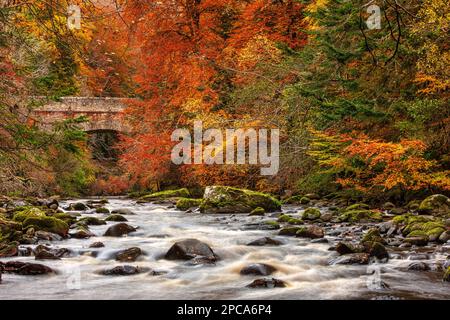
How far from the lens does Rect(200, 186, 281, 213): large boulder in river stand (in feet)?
45.5

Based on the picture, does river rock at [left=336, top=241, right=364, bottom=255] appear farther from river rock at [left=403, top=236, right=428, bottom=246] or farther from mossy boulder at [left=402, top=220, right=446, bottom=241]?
mossy boulder at [left=402, top=220, right=446, bottom=241]

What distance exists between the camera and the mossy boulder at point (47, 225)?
919 cm

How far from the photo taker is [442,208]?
10.2 meters

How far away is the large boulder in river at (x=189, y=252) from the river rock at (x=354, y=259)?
71.3 inches

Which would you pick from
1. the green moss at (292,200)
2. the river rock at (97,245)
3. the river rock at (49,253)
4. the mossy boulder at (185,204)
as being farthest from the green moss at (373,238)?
the mossy boulder at (185,204)

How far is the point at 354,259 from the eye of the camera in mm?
6871

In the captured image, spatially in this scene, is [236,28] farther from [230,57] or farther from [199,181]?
[199,181]

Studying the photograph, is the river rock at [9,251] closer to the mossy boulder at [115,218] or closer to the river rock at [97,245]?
the river rock at [97,245]

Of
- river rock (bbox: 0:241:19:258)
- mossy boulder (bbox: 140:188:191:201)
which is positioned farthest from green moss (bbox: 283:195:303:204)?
river rock (bbox: 0:241:19:258)

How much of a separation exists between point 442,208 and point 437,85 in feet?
8.01

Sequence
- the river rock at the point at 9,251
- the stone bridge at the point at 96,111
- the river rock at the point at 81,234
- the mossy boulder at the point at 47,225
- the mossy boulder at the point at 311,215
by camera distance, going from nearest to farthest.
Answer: the river rock at the point at 9,251 < the mossy boulder at the point at 47,225 < the river rock at the point at 81,234 < the mossy boulder at the point at 311,215 < the stone bridge at the point at 96,111

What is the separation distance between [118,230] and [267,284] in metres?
4.74

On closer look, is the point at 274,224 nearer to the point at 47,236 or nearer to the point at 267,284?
the point at 47,236
